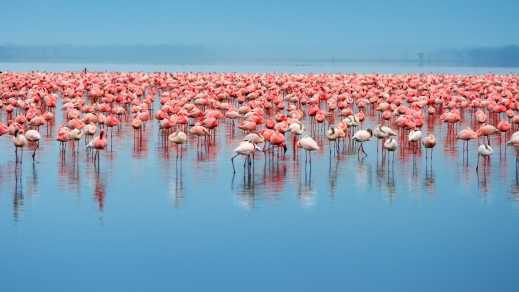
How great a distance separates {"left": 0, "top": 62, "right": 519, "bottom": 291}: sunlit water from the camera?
10734 millimetres

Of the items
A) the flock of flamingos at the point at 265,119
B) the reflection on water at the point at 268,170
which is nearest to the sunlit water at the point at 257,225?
the reflection on water at the point at 268,170

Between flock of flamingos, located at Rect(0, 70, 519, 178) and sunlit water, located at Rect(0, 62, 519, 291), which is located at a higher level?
flock of flamingos, located at Rect(0, 70, 519, 178)

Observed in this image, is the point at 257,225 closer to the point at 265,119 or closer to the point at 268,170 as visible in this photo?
the point at 268,170

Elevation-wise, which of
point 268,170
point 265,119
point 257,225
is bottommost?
point 257,225

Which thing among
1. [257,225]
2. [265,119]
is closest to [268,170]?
[257,225]

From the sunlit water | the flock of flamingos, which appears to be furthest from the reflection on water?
the flock of flamingos

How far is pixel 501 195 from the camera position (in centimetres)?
1538

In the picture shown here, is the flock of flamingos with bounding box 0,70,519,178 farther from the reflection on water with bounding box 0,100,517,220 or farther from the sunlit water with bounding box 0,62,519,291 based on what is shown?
the sunlit water with bounding box 0,62,519,291

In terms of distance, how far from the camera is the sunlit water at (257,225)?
423 inches

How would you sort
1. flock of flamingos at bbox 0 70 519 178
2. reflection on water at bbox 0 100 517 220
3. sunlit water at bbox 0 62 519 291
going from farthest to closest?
flock of flamingos at bbox 0 70 519 178 < reflection on water at bbox 0 100 517 220 < sunlit water at bbox 0 62 519 291

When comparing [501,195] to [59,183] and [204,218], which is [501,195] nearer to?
[204,218]

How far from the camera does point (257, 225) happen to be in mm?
13055

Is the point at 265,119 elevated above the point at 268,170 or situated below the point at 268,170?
above

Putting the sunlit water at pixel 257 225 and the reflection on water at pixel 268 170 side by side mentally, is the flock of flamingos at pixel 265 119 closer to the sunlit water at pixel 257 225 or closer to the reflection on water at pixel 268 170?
the reflection on water at pixel 268 170
